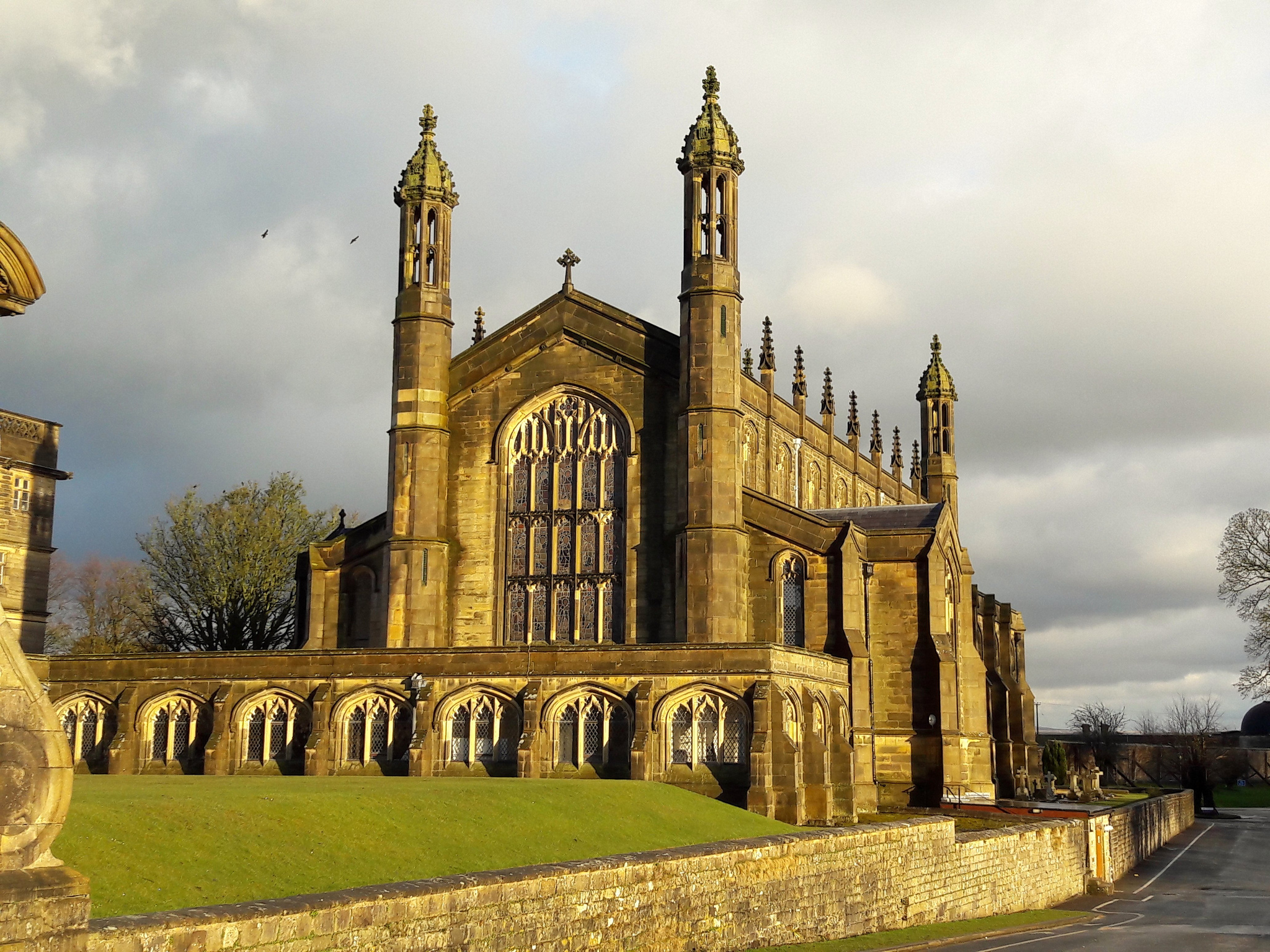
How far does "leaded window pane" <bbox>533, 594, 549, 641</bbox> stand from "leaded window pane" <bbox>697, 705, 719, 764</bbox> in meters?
10.3

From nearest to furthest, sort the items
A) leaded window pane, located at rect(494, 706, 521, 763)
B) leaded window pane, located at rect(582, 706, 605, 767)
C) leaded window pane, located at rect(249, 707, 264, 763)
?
leaded window pane, located at rect(582, 706, 605, 767)
leaded window pane, located at rect(494, 706, 521, 763)
leaded window pane, located at rect(249, 707, 264, 763)

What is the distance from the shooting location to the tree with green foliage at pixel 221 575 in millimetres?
62062

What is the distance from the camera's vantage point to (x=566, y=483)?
44.5 m

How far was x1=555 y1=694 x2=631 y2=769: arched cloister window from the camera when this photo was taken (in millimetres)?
34469

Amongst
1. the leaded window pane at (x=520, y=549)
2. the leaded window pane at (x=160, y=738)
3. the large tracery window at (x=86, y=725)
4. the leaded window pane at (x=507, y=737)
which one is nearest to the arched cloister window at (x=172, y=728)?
the leaded window pane at (x=160, y=738)

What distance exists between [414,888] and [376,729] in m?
21.0

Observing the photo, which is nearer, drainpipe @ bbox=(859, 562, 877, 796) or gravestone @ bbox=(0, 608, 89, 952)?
gravestone @ bbox=(0, 608, 89, 952)

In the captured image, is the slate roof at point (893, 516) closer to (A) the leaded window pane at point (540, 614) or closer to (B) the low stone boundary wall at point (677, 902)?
(A) the leaded window pane at point (540, 614)

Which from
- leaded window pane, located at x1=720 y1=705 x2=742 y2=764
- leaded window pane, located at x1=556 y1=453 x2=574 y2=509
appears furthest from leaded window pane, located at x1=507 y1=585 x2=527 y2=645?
leaded window pane, located at x1=720 y1=705 x2=742 y2=764

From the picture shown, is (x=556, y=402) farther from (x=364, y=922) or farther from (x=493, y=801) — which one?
(x=364, y=922)


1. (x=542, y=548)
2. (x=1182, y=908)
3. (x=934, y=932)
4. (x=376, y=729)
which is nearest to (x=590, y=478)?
(x=542, y=548)

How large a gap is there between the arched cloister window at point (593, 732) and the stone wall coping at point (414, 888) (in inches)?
400

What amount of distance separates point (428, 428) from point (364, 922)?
100 ft

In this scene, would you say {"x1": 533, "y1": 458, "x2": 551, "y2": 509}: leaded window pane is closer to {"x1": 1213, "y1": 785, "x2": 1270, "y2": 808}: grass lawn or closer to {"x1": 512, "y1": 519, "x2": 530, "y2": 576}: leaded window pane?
{"x1": 512, "y1": 519, "x2": 530, "y2": 576}: leaded window pane
